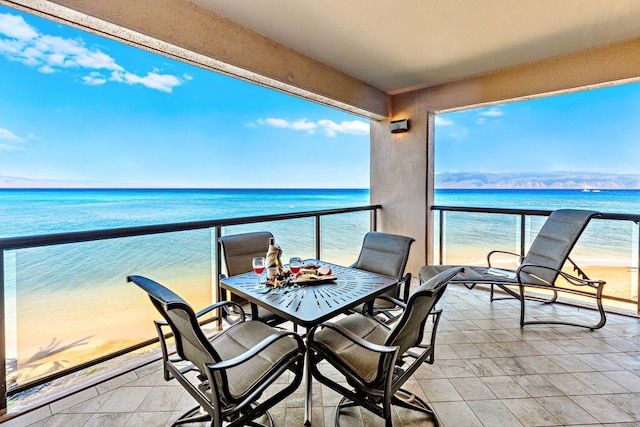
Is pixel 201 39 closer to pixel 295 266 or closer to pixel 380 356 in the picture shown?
pixel 295 266

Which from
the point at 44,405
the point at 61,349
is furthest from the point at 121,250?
the point at 44,405

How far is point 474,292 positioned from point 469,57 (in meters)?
3.00

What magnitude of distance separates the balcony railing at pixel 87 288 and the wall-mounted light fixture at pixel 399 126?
2433mm

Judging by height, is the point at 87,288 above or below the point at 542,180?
below

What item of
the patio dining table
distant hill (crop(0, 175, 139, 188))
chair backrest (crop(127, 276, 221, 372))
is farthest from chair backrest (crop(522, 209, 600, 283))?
distant hill (crop(0, 175, 139, 188))

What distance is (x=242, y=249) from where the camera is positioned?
2568mm

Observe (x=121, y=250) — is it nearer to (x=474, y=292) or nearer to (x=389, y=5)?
(x=389, y=5)

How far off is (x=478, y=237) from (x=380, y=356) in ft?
12.7

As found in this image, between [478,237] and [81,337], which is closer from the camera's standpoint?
[81,337]

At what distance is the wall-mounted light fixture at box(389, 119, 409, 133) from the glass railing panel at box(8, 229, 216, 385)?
10.7 ft

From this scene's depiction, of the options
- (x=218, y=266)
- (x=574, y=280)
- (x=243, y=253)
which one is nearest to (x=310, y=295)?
(x=243, y=253)

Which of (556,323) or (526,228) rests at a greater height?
(526,228)

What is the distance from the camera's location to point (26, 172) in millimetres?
11688

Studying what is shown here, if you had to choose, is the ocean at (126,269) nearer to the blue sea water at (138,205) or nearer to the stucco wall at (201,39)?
the stucco wall at (201,39)
